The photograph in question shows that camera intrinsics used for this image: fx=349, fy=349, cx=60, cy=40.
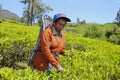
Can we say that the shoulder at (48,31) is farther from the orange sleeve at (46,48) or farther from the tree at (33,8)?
the tree at (33,8)

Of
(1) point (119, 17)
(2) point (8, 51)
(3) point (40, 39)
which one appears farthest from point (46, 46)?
(1) point (119, 17)

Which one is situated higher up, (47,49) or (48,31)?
(48,31)

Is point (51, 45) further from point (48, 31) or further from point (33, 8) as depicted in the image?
point (33, 8)

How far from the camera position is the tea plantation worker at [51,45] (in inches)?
245

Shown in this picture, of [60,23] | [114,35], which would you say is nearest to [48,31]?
[60,23]

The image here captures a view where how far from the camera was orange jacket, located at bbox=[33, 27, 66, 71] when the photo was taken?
6219 millimetres

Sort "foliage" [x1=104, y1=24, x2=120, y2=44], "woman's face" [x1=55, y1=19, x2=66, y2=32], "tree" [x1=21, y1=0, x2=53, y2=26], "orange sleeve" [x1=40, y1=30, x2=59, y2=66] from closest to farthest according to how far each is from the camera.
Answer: "orange sleeve" [x1=40, y1=30, x2=59, y2=66]
"woman's face" [x1=55, y1=19, x2=66, y2=32]
"foliage" [x1=104, y1=24, x2=120, y2=44]
"tree" [x1=21, y1=0, x2=53, y2=26]

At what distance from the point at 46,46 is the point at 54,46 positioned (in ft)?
1.43

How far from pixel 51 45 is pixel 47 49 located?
37 cm

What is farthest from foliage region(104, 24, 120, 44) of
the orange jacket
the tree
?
the orange jacket

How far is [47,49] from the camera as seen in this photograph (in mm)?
6215

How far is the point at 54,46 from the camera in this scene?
6637mm

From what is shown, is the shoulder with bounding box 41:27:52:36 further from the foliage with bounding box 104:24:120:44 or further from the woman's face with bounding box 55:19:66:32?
the foliage with bounding box 104:24:120:44

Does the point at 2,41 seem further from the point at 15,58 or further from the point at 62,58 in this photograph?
the point at 62,58
